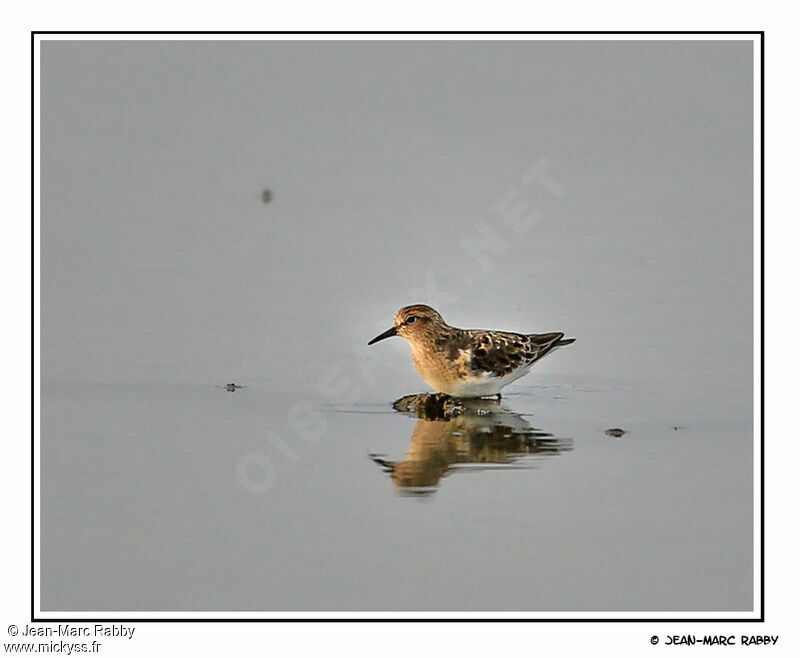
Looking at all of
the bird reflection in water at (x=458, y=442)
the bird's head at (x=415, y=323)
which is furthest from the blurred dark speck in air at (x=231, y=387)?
the bird reflection in water at (x=458, y=442)

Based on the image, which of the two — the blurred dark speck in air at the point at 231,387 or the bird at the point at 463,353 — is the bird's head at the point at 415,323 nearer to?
the bird at the point at 463,353

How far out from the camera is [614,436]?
845 cm

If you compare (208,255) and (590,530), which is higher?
(208,255)

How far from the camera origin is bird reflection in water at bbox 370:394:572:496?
305 inches

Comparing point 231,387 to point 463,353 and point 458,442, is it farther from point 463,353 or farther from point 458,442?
point 458,442

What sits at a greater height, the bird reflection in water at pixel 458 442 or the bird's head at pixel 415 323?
the bird's head at pixel 415 323

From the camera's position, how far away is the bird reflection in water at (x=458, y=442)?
773 centimetres

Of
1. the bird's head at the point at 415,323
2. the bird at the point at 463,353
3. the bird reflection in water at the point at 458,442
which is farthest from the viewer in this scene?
the bird's head at the point at 415,323

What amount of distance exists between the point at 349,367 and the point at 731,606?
12.9ft

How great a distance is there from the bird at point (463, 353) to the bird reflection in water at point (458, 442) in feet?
0.48

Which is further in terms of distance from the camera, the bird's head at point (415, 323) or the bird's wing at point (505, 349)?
the bird's head at point (415, 323)

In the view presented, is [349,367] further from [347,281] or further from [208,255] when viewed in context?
[208,255]

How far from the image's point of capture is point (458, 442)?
27.4 feet
